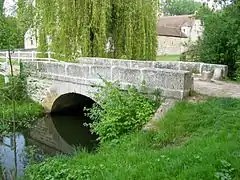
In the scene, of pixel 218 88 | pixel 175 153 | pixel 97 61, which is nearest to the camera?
pixel 175 153

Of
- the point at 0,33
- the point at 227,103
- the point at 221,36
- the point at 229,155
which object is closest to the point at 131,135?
the point at 227,103

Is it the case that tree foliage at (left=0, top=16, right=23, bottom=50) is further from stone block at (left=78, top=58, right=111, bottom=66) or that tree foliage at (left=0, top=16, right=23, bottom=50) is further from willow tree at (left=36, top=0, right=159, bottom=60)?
willow tree at (left=36, top=0, right=159, bottom=60)

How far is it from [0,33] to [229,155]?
13.6ft

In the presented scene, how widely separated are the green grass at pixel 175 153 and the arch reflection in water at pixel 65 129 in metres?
3.52

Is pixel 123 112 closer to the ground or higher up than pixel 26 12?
closer to the ground

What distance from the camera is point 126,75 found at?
427 inches

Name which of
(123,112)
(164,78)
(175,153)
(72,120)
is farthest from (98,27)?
(175,153)

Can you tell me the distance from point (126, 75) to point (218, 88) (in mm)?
2768

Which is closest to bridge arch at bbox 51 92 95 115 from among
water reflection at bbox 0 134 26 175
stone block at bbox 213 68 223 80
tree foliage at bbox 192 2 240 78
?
water reflection at bbox 0 134 26 175

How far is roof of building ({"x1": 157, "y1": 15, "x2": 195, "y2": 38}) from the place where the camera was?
172 ft

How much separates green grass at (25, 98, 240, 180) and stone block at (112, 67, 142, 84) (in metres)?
1.84

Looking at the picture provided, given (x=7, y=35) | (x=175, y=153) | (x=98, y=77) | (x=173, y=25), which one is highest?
(x=173, y=25)

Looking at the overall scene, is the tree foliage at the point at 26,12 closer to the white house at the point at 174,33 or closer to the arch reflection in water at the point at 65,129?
the arch reflection in water at the point at 65,129

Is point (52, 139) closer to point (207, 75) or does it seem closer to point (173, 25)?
point (207, 75)
